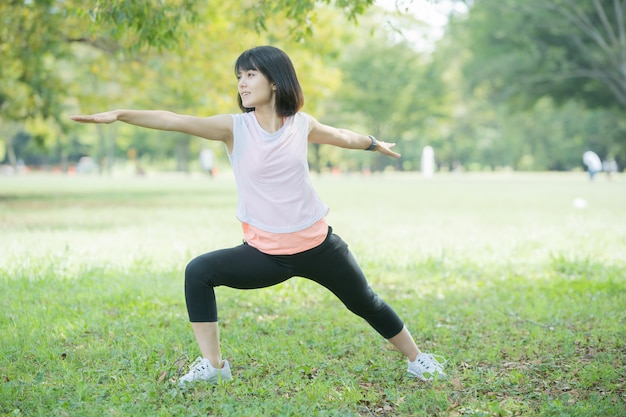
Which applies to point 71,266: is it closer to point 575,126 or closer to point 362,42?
point 362,42

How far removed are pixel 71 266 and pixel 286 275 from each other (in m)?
4.97

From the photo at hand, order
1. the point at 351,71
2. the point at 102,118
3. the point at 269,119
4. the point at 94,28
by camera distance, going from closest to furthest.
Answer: the point at 102,118 < the point at 269,119 < the point at 94,28 < the point at 351,71

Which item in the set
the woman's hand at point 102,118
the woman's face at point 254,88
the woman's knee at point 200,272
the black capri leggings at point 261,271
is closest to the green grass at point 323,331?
the black capri leggings at point 261,271

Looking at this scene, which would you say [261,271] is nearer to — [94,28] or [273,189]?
[273,189]

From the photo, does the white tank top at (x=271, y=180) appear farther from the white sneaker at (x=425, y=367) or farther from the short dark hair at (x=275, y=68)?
the white sneaker at (x=425, y=367)

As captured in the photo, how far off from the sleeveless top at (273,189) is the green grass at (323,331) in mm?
950

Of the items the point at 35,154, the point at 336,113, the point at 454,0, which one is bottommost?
the point at 35,154

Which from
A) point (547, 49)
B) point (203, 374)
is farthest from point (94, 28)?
point (547, 49)

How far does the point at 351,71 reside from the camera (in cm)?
5700

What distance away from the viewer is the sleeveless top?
3.89 m

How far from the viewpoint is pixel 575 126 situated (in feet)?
214

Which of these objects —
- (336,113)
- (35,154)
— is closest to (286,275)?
(336,113)

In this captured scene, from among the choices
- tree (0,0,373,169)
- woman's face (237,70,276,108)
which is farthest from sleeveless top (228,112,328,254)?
tree (0,0,373,169)

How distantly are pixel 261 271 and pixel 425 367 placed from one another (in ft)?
4.27
